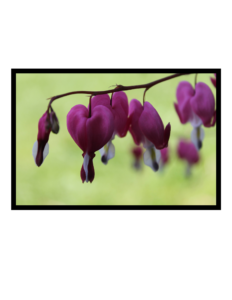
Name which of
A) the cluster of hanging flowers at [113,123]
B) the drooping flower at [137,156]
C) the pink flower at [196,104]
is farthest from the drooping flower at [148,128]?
the drooping flower at [137,156]

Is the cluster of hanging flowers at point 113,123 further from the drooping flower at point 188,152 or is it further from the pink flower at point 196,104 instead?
the drooping flower at point 188,152

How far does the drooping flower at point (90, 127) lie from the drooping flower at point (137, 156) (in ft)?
2.14

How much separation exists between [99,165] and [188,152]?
1.89ft

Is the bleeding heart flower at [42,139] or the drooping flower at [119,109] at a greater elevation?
the drooping flower at [119,109]

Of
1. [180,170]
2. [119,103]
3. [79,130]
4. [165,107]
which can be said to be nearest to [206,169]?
[180,170]

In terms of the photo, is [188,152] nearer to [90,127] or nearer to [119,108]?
[119,108]

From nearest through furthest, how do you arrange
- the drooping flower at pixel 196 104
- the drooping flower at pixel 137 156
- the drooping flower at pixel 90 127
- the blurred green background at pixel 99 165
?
1. the drooping flower at pixel 90 127
2. the drooping flower at pixel 196 104
3. the blurred green background at pixel 99 165
4. the drooping flower at pixel 137 156

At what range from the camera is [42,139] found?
1129 millimetres

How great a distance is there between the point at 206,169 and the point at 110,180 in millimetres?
541

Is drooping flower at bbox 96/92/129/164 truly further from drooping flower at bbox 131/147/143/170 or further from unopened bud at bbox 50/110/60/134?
drooping flower at bbox 131/147/143/170

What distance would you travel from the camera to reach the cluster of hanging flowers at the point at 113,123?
1.07 meters

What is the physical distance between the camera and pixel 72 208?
1452 mm

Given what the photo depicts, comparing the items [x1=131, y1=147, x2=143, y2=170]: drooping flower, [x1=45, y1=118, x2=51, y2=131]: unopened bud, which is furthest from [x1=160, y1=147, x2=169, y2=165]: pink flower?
[x1=45, y1=118, x2=51, y2=131]: unopened bud

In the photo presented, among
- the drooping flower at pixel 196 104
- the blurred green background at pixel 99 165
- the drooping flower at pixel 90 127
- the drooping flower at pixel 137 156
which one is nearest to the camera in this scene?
the drooping flower at pixel 90 127
